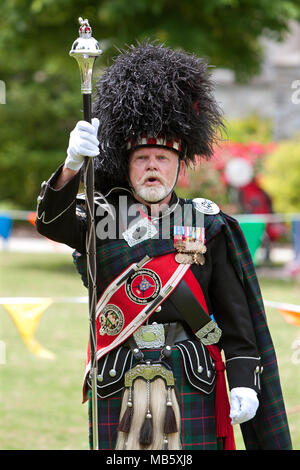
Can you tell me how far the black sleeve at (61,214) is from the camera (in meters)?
2.81

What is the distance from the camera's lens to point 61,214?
9.37 feet

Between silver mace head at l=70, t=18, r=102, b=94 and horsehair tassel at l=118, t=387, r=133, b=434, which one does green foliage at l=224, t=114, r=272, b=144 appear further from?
silver mace head at l=70, t=18, r=102, b=94

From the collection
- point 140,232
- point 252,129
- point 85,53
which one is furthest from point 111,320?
point 252,129

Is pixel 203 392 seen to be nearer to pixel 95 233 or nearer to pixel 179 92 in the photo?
pixel 95 233

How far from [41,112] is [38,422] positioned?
14.7 meters

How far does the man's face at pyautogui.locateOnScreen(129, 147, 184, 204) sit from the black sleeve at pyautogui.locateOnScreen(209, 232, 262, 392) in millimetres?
310

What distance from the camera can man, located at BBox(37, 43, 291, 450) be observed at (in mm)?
2984

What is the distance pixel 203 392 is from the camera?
10.0ft

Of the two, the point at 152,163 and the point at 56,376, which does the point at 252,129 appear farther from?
the point at 152,163

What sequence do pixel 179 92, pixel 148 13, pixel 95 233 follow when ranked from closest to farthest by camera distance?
1. pixel 95 233
2. pixel 179 92
3. pixel 148 13

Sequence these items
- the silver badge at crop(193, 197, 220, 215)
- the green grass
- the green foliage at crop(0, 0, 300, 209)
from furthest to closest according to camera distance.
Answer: the green foliage at crop(0, 0, 300, 209) → the green grass → the silver badge at crop(193, 197, 220, 215)

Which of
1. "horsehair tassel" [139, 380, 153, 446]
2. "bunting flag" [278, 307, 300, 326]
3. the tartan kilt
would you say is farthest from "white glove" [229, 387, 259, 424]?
"bunting flag" [278, 307, 300, 326]

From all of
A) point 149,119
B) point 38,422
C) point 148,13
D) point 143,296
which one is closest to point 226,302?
point 143,296
